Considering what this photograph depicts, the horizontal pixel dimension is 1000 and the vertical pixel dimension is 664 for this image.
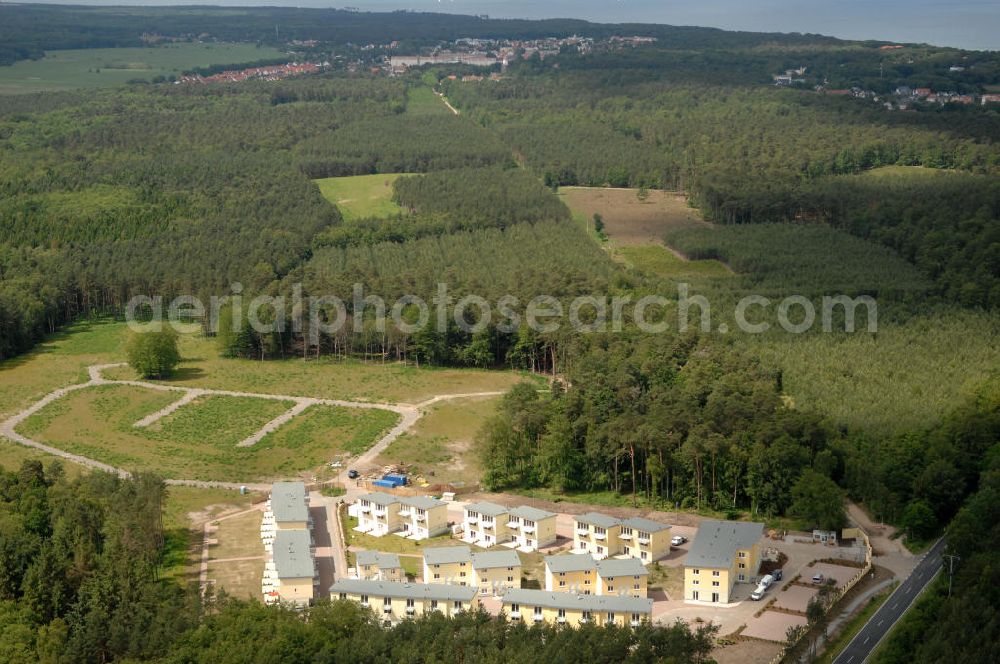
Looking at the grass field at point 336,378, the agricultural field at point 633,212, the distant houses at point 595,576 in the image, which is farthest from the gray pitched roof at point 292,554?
the agricultural field at point 633,212

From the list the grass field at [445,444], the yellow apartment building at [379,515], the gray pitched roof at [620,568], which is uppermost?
the gray pitched roof at [620,568]

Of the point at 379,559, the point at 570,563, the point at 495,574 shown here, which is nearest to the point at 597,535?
the point at 570,563

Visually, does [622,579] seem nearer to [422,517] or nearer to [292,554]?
[422,517]

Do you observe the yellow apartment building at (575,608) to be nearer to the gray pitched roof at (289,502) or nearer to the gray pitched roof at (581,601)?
the gray pitched roof at (581,601)

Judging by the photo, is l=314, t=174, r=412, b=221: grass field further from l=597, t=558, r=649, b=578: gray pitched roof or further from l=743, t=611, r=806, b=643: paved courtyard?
l=743, t=611, r=806, b=643: paved courtyard

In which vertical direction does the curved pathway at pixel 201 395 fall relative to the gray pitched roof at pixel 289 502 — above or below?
below

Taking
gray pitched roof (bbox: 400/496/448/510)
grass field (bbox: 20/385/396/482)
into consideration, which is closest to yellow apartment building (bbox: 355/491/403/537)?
gray pitched roof (bbox: 400/496/448/510)

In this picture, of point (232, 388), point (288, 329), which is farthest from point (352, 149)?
point (232, 388)
